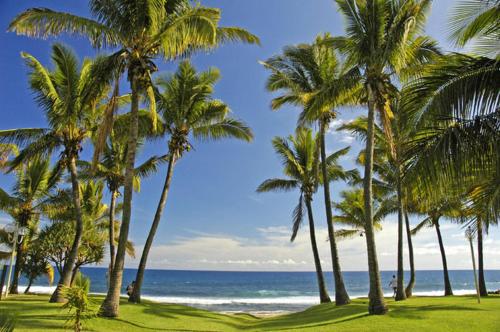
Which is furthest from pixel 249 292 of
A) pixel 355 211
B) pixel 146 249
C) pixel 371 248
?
pixel 371 248

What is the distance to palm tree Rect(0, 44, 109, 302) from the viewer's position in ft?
46.0

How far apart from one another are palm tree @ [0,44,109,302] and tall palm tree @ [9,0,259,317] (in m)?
2.31

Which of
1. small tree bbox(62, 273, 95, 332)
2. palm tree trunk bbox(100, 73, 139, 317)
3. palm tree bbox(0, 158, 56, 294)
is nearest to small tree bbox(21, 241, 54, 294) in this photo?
palm tree bbox(0, 158, 56, 294)

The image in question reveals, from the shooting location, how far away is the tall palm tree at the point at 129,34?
35.3ft

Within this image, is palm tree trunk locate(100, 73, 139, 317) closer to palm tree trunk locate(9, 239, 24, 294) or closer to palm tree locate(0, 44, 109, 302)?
palm tree locate(0, 44, 109, 302)

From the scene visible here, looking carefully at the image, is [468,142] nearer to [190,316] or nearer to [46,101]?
[190,316]

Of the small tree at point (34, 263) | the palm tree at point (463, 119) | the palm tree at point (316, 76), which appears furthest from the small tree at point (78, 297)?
the small tree at point (34, 263)

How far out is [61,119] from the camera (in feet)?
42.4

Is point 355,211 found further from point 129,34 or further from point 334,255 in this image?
point 129,34

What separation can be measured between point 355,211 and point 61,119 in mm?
19398

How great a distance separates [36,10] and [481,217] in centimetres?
1185

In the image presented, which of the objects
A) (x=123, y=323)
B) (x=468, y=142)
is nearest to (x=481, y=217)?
(x=468, y=142)

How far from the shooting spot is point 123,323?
1014cm

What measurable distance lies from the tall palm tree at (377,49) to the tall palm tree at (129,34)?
4.67 metres
